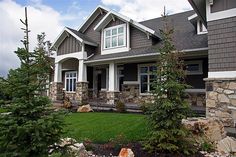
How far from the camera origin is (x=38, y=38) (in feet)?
77.9

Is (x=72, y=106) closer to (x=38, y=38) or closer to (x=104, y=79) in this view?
(x=104, y=79)

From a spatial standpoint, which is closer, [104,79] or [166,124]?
[166,124]

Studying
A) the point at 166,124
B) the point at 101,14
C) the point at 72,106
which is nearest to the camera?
the point at 166,124

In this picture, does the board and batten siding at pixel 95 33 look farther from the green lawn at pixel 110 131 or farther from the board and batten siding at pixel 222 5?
the board and batten siding at pixel 222 5

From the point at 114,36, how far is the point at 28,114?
44.4 feet

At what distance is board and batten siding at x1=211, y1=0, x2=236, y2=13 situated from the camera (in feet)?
31.2

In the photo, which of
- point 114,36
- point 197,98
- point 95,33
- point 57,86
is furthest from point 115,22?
point 197,98

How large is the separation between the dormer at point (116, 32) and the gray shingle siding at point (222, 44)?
227 inches

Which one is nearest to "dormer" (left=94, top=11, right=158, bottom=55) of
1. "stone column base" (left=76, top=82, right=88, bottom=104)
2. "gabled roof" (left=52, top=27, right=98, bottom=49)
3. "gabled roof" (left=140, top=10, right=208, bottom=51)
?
"gabled roof" (left=52, top=27, right=98, bottom=49)

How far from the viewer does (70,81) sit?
72.8ft

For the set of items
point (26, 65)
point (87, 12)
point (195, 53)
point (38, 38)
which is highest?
point (87, 12)

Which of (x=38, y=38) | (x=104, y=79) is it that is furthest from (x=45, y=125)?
(x=38, y=38)

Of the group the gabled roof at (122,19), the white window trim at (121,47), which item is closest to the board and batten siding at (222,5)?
the gabled roof at (122,19)

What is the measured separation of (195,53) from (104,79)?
350 inches
